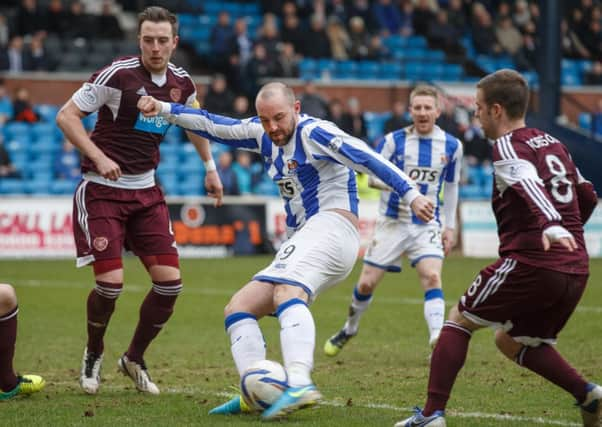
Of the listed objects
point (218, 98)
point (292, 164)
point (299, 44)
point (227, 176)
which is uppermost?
point (292, 164)

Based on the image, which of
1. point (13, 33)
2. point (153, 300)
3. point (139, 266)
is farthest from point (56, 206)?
point (153, 300)

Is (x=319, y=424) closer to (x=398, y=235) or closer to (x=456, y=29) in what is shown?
(x=398, y=235)

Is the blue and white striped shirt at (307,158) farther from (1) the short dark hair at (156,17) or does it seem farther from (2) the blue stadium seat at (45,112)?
(2) the blue stadium seat at (45,112)

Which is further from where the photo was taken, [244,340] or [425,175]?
[425,175]

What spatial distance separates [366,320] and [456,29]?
760 inches

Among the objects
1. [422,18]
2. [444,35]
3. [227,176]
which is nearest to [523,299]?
[227,176]

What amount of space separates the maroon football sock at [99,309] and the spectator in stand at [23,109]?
15.6m

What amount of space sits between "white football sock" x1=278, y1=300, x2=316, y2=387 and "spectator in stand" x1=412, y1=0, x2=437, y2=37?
2463 cm

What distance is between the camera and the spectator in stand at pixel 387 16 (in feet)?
97.1

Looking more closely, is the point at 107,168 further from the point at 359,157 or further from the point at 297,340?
the point at 297,340

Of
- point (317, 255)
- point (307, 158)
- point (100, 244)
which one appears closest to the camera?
point (317, 255)

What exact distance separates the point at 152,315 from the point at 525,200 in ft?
10.9

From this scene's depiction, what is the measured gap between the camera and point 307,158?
6746mm

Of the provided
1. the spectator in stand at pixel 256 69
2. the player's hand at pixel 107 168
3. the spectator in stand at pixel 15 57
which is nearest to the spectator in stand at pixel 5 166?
the spectator in stand at pixel 15 57
